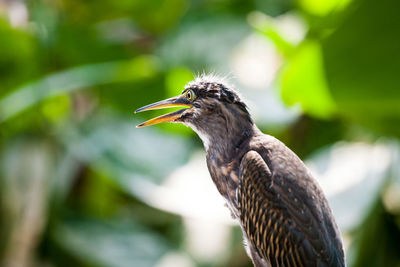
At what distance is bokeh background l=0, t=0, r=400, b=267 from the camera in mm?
2697

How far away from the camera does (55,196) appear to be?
320 cm

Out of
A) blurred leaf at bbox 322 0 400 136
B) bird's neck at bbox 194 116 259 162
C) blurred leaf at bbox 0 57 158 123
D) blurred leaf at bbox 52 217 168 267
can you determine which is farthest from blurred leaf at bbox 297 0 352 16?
bird's neck at bbox 194 116 259 162

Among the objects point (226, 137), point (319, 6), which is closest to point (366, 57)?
point (226, 137)

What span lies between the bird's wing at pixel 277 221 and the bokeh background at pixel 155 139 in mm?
794

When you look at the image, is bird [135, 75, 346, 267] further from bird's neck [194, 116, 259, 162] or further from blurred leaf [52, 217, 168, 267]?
blurred leaf [52, 217, 168, 267]

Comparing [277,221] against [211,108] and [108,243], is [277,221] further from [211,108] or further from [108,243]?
[108,243]

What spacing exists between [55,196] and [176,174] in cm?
67

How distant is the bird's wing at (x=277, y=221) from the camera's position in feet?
4.32

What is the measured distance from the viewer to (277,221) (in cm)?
135

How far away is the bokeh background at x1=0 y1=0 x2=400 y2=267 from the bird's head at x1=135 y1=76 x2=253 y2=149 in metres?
0.77

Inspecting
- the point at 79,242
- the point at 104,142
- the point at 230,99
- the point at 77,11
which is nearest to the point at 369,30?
the point at 230,99

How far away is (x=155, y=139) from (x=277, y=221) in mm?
2042

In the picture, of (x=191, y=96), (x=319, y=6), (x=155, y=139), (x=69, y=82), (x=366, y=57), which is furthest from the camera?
(x=155, y=139)

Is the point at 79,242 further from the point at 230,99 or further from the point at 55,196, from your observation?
the point at 230,99
